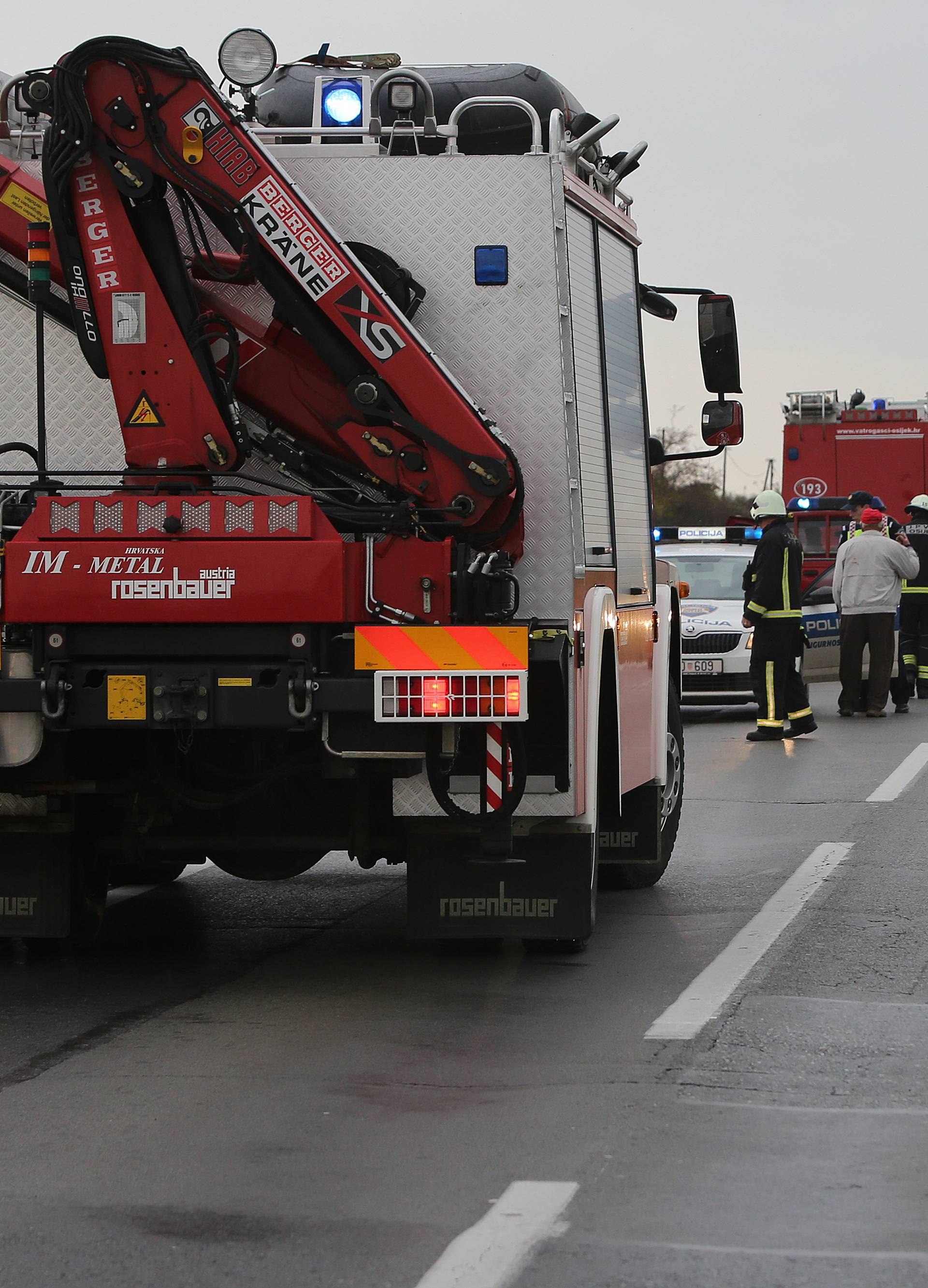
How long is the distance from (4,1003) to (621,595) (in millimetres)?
2854

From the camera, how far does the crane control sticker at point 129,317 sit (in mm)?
6844

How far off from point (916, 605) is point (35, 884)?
1522 centimetres

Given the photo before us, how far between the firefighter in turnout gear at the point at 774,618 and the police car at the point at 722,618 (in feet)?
1.53

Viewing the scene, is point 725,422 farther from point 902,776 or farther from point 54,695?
point 902,776

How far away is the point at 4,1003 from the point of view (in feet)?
21.9

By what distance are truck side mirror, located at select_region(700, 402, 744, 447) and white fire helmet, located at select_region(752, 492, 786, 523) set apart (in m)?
7.54

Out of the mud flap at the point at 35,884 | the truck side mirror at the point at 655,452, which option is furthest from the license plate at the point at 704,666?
the mud flap at the point at 35,884

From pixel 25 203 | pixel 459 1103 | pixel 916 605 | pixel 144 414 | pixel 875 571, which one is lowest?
pixel 459 1103

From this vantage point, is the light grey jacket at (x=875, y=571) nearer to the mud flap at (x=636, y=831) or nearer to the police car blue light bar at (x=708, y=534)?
the police car blue light bar at (x=708, y=534)

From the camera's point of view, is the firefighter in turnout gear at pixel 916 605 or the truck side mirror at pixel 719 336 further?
the firefighter in turnout gear at pixel 916 605

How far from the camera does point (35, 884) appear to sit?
7.10 meters

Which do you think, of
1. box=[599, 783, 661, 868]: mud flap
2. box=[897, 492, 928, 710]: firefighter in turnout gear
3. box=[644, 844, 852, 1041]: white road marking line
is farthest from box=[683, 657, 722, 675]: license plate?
box=[599, 783, 661, 868]: mud flap

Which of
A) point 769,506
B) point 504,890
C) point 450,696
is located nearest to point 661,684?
point 504,890

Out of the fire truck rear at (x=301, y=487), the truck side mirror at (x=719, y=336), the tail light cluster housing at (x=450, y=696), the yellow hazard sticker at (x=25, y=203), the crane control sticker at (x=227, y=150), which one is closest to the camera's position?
the tail light cluster housing at (x=450, y=696)
